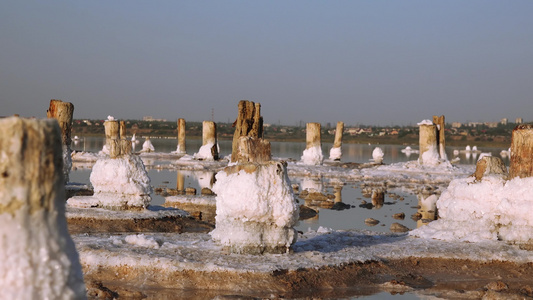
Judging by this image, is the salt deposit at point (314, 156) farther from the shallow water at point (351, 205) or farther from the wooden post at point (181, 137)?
the wooden post at point (181, 137)

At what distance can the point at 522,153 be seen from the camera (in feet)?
40.1

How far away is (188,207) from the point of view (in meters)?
17.8

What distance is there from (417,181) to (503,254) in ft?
59.5

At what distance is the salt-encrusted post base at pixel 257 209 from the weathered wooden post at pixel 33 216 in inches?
240

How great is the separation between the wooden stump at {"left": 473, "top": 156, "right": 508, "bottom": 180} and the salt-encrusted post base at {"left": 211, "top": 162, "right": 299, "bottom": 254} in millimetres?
4840

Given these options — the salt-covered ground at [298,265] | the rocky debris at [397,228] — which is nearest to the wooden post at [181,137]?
the rocky debris at [397,228]

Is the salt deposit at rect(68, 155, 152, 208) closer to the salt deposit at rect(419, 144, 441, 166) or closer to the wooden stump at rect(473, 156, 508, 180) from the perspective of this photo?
the wooden stump at rect(473, 156, 508, 180)

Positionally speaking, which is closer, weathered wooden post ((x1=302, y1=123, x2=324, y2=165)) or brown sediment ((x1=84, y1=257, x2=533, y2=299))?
brown sediment ((x1=84, y1=257, x2=533, y2=299))

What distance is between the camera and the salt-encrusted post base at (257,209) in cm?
958

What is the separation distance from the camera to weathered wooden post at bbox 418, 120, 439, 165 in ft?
108

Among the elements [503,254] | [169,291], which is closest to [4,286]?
Result: [169,291]

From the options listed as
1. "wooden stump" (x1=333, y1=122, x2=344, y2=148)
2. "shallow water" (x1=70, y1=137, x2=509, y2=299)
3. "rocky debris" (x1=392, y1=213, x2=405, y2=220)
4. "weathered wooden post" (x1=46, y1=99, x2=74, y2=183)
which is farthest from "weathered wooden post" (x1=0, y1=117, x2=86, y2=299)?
"wooden stump" (x1=333, y1=122, x2=344, y2=148)

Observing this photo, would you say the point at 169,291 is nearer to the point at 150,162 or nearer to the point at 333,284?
the point at 333,284

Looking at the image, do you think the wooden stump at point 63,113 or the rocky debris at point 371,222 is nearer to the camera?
the rocky debris at point 371,222
